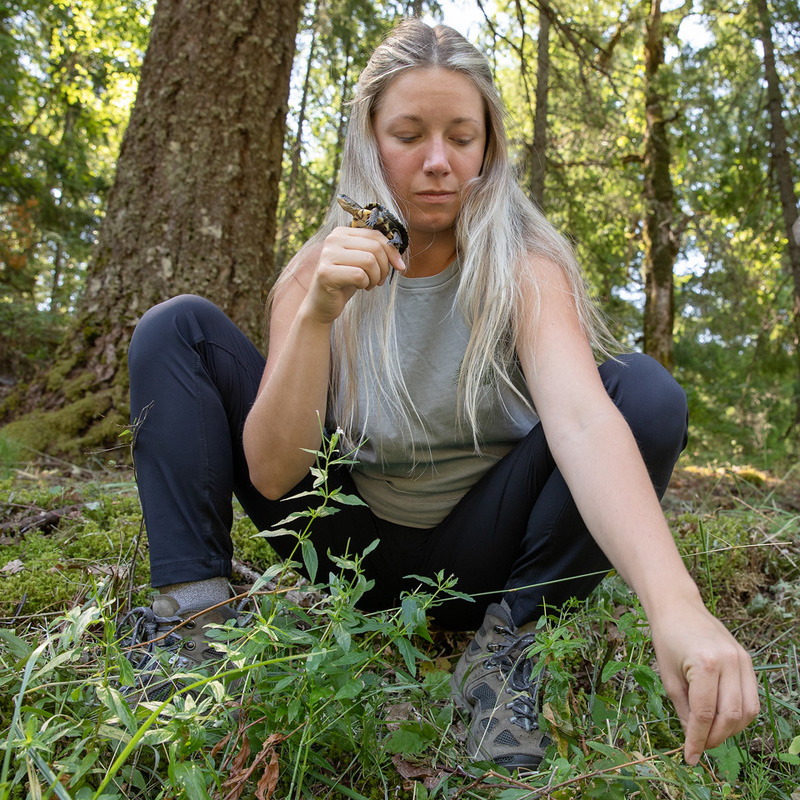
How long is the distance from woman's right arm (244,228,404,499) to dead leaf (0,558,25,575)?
0.90 m

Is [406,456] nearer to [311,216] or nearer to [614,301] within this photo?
[311,216]

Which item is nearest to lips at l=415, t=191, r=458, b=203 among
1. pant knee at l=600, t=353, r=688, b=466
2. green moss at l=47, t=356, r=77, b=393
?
pant knee at l=600, t=353, r=688, b=466

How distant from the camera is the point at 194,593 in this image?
1647mm

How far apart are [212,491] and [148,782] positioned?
2.27ft

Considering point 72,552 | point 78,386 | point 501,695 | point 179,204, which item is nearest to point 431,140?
point 501,695

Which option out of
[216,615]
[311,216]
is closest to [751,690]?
[216,615]

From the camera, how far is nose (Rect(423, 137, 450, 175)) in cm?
188

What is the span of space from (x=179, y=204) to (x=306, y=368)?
2479 mm

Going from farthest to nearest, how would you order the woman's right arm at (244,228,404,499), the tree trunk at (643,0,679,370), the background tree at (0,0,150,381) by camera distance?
1. the background tree at (0,0,150,381)
2. the tree trunk at (643,0,679,370)
3. the woman's right arm at (244,228,404,499)

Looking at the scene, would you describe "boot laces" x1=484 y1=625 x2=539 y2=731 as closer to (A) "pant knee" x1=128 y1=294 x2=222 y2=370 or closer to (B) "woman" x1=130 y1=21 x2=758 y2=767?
(B) "woman" x1=130 y1=21 x2=758 y2=767

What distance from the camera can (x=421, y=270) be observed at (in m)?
2.10

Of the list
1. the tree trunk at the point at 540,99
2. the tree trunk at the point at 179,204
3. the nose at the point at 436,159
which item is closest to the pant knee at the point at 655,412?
the nose at the point at 436,159

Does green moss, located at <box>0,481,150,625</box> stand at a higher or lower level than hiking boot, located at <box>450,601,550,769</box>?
higher

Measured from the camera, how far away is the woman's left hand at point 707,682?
0.98 meters
